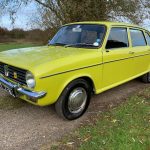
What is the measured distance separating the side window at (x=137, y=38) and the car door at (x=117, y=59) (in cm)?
32

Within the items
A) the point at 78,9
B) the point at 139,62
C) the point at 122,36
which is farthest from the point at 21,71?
the point at 78,9

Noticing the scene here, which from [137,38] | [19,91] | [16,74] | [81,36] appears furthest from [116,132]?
[137,38]

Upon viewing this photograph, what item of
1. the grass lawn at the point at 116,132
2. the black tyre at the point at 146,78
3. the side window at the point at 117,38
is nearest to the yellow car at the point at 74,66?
the side window at the point at 117,38

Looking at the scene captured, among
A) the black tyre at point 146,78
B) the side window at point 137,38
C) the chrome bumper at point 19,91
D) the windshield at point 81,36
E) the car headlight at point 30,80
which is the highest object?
the windshield at point 81,36

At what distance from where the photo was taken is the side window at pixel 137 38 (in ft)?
21.6

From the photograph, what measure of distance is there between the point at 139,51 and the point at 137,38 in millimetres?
399

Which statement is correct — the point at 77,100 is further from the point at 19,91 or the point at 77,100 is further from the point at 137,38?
the point at 137,38

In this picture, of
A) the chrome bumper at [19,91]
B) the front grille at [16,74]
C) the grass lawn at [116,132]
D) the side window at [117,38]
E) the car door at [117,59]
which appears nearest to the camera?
the grass lawn at [116,132]

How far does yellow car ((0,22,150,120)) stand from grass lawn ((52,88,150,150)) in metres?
0.52

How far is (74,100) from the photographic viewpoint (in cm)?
488

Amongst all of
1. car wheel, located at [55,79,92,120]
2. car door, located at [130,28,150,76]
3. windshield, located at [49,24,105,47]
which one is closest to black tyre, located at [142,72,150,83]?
car door, located at [130,28,150,76]

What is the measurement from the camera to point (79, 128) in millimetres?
4613

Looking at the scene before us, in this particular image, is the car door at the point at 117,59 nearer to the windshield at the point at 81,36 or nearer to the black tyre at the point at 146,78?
the windshield at the point at 81,36

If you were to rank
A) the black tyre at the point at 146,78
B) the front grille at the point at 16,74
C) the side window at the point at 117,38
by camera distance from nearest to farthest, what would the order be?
the front grille at the point at 16,74 < the side window at the point at 117,38 < the black tyre at the point at 146,78
